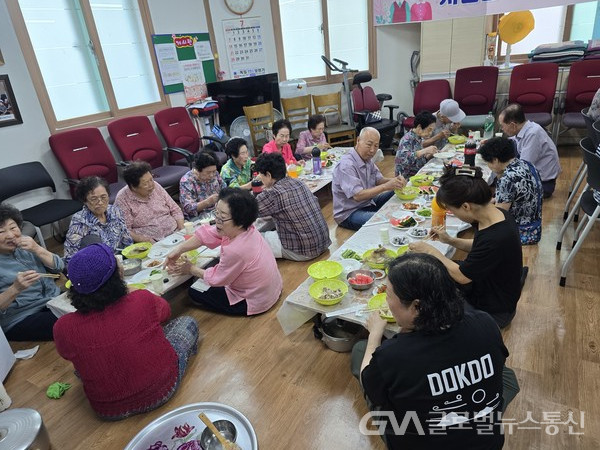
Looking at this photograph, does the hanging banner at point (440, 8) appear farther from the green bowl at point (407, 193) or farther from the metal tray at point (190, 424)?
the metal tray at point (190, 424)

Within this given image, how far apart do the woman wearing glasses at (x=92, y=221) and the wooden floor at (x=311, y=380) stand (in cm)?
77

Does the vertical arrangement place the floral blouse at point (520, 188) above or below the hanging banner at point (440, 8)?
below

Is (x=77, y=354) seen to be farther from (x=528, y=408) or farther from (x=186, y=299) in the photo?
(x=528, y=408)

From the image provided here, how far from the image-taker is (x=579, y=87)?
5219 millimetres

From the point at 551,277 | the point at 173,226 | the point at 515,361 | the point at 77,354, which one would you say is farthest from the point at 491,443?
the point at 173,226

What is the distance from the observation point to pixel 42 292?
280 centimetres

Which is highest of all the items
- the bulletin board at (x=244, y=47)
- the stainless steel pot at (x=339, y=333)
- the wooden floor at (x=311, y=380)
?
the bulletin board at (x=244, y=47)

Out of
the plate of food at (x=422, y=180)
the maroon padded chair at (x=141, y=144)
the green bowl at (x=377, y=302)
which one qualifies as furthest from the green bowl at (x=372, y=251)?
the maroon padded chair at (x=141, y=144)

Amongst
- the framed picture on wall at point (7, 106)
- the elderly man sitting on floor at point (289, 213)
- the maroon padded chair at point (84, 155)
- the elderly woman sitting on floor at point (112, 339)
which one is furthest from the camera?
the maroon padded chair at point (84, 155)

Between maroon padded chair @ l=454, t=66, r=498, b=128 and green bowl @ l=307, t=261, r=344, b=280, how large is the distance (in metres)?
4.34

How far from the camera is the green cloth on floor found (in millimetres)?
2359

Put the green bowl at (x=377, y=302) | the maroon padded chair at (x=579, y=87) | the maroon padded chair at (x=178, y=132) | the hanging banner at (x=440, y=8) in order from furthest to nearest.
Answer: the hanging banner at (x=440, y=8)
the maroon padded chair at (x=178, y=132)
the maroon padded chair at (x=579, y=87)
the green bowl at (x=377, y=302)

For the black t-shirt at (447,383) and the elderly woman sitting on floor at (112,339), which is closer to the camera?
the black t-shirt at (447,383)

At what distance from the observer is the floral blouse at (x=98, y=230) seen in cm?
276
